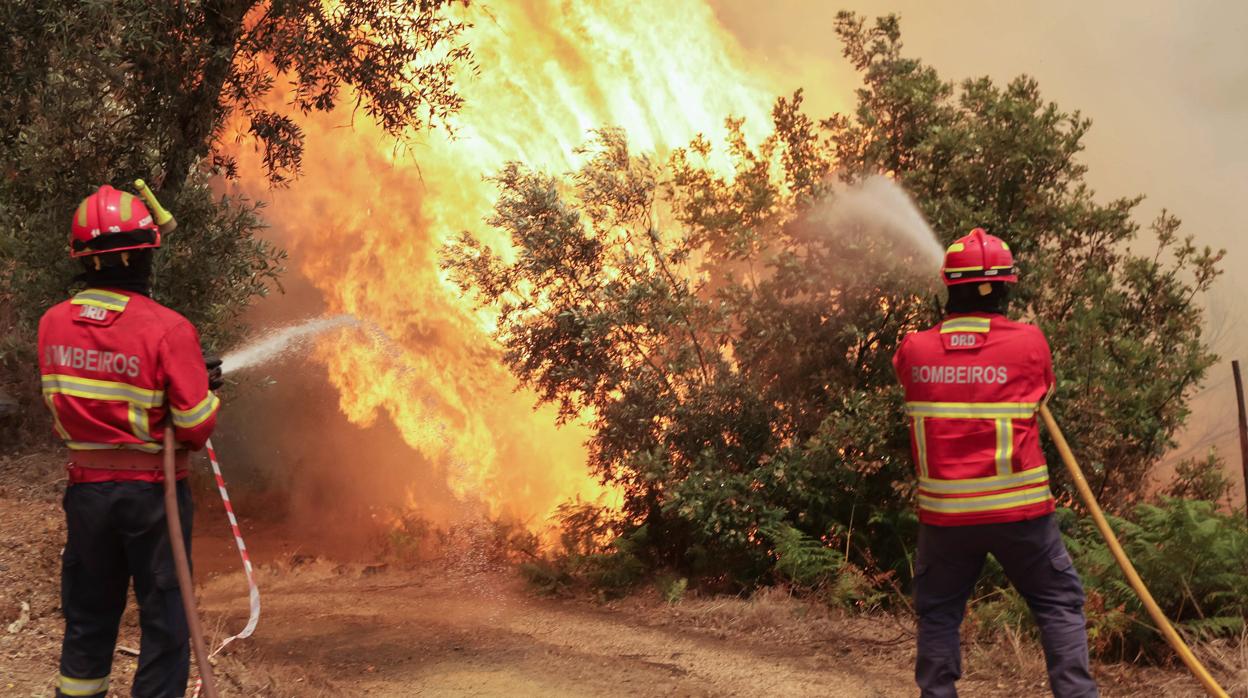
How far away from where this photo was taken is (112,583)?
4723 mm

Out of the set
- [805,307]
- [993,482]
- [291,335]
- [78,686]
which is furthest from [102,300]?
[291,335]

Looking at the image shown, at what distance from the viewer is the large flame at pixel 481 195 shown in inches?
537

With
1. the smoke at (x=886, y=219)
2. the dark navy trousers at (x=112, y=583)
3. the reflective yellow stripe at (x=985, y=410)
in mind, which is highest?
the smoke at (x=886, y=219)

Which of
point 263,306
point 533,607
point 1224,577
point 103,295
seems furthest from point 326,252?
point 1224,577

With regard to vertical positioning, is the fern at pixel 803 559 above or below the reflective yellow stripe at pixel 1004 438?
below

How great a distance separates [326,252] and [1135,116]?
46.4 feet

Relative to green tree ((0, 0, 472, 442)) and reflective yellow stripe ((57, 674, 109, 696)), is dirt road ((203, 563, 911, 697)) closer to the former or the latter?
reflective yellow stripe ((57, 674, 109, 696))

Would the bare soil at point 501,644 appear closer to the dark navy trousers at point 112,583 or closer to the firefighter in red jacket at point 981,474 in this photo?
the dark navy trousers at point 112,583

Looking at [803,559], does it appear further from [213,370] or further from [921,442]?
[213,370]

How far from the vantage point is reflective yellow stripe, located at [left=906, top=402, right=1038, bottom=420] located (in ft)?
16.1

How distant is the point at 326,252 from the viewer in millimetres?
16734

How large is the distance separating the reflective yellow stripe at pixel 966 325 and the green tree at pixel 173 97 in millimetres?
4597

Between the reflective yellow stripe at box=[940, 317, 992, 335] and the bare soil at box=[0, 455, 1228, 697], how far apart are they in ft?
9.48

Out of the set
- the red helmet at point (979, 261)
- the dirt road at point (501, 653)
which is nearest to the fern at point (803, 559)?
the dirt road at point (501, 653)
